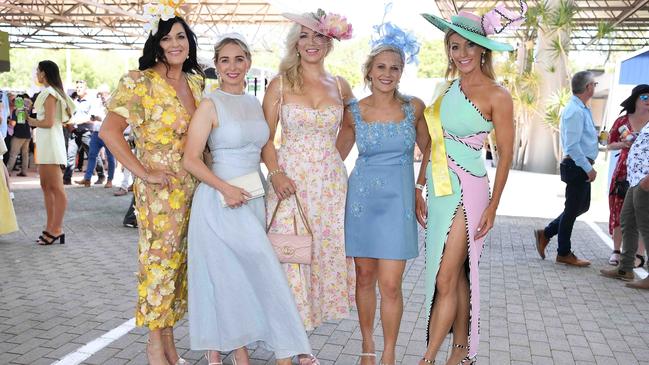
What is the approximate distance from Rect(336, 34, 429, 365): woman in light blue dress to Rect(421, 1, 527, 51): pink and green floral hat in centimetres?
38

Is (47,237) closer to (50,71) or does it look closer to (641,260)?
(50,71)

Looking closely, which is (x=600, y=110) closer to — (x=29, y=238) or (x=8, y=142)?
(x=8, y=142)

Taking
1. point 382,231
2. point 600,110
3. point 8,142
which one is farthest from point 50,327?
point 600,110

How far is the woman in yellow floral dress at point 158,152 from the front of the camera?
3062mm

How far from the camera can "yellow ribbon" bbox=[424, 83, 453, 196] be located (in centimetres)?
315

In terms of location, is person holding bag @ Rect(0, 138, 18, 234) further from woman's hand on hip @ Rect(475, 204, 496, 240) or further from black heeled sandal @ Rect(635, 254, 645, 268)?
black heeled sandal @ Rect(635, 254, 645, 268)

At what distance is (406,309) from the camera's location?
4.71 meters

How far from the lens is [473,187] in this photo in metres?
3.17

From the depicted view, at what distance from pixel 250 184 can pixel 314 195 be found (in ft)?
1.37

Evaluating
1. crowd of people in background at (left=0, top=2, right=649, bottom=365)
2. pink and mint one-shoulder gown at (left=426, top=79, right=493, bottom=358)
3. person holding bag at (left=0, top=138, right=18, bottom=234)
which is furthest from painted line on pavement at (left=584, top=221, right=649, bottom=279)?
person holding bag at (left=0, top=138, right=18, bottom=234)

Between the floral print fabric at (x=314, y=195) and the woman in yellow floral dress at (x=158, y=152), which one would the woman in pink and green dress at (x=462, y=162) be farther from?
the woman in yellow floral dress at (x=158, y=152)

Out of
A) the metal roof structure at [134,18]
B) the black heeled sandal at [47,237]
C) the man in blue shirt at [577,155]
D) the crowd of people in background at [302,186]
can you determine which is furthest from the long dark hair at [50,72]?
the metal roof structure at [134,18]

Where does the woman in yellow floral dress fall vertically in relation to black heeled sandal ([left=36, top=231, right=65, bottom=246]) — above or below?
above

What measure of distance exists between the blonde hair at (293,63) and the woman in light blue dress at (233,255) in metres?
0.26
